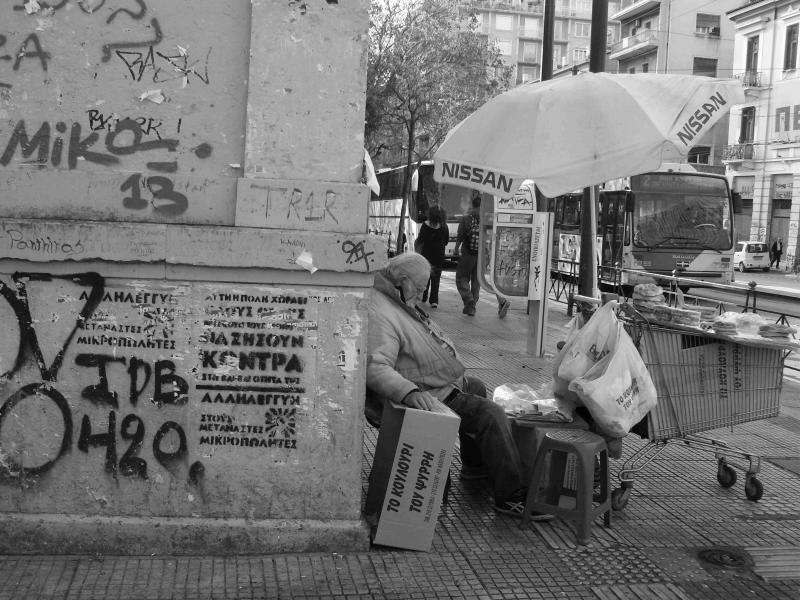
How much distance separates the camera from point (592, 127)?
5414 mm

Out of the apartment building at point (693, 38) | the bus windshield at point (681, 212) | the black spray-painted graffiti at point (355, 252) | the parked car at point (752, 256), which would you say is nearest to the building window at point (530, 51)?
the apartment building at point (693, 38)

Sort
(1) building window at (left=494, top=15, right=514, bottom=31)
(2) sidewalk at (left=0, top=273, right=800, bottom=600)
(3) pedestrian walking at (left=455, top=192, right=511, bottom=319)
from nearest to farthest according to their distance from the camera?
(2) sidewalk at (left=0, top=273, right=800, bottom=600) → (3) pedestrian walking at (left=455, top=192, right=511, bottom=319) → (1) building window at (left=494, top=15, right=514, bottom=31)

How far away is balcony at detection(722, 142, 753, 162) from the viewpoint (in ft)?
138

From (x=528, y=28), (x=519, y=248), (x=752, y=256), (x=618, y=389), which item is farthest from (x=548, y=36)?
(x=528, y=28)

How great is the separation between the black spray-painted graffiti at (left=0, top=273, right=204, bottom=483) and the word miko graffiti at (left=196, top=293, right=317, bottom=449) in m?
0.16

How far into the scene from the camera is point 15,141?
4043mm

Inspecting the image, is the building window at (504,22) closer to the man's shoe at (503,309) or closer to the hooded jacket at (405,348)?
the man's shoe at (503,309)

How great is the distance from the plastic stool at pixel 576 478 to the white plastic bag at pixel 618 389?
14 cm

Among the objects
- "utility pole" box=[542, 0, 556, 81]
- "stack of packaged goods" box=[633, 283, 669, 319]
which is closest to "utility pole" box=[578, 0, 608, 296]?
"utility pole" box=[542, 0, 556, 81]

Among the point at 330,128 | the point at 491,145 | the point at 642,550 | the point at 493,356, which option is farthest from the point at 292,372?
the point at 493,356

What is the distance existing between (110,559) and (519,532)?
204cm

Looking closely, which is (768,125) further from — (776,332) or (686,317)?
(686,317)

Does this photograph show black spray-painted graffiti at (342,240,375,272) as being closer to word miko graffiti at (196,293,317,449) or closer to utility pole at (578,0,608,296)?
word miko graffiti at (196,293,317,449)

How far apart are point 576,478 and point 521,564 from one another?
2.40ft
